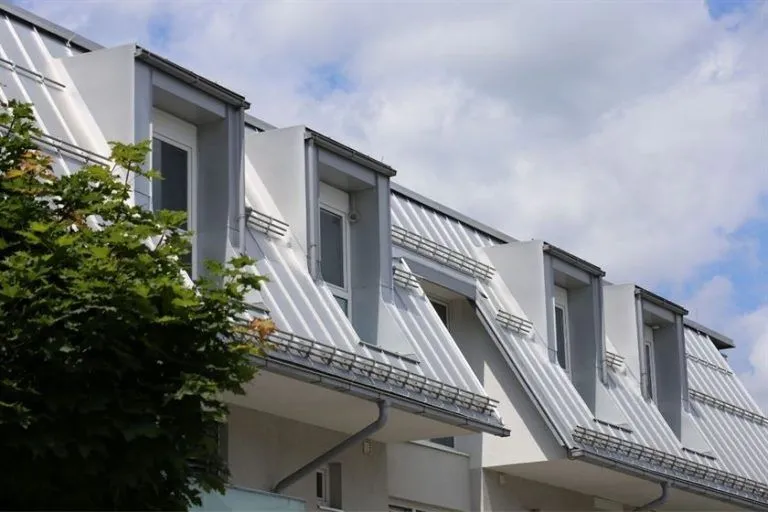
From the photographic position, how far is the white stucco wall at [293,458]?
19.0 m

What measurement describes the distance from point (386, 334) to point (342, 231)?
5.43 feet

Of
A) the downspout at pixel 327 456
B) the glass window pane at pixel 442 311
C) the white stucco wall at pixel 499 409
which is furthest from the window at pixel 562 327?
the downspout at pixel 327 456

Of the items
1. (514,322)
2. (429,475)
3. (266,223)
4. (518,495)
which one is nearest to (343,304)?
(266,223)

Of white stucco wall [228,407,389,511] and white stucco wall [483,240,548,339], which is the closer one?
white stucco wall [228,407,389,511]

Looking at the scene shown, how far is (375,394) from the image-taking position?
61.2ft

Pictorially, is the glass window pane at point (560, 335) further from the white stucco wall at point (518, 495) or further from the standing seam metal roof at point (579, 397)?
the white stucco wall at point (518, 495)

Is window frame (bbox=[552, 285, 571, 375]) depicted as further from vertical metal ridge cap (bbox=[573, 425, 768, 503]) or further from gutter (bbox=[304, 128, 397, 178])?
gutter (bbox=[304, 128, 397, 178])

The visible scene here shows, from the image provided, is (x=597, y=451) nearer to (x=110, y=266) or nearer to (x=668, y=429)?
(x=668, y=429)

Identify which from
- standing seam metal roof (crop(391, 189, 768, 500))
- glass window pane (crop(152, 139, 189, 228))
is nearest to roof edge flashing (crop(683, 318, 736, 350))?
standing seam metal roof (crop(391, 189, 768, 500))

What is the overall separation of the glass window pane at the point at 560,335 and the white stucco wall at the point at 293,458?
5.47 metres

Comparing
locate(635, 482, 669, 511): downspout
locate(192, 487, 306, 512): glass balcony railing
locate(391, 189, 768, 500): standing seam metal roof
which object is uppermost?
locate(391, 189, 768, 500): standing seam metal roof

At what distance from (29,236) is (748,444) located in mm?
21696

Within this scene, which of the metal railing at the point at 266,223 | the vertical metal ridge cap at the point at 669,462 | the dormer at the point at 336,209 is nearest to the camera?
the metal railing at the point at 266,223

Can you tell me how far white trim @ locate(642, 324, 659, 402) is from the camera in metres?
28.4
